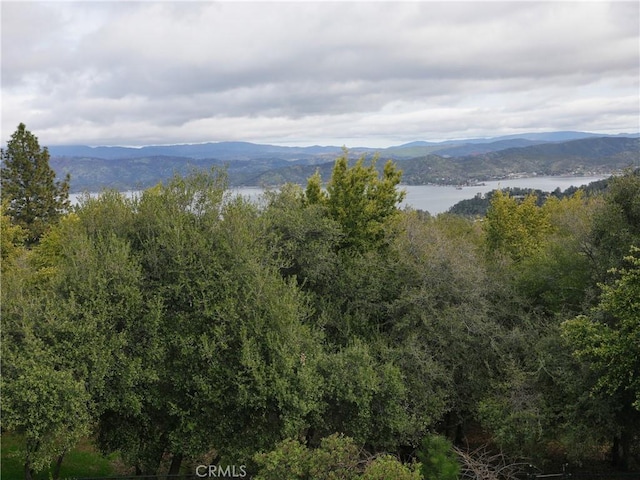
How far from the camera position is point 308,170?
18425 cm

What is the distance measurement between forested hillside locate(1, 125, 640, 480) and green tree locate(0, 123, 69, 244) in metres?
20.4

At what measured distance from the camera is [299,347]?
42.0ft

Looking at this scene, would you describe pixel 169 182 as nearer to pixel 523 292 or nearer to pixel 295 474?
pixel 295 474

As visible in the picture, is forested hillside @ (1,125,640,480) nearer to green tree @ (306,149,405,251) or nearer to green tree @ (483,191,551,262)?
green tree @ (306,149,405,251)

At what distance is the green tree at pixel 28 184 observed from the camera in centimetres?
3306

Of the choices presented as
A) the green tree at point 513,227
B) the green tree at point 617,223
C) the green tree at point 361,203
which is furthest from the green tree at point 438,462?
the green tree at point 513,227

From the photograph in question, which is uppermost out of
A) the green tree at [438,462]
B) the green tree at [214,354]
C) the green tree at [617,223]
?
the green tree at [617,223]

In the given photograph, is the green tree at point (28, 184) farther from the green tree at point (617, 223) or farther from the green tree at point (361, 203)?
the green tree at point (617, 223)

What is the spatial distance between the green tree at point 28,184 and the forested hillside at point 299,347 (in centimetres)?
2041

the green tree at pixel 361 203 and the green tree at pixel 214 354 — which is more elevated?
the green tree at pixel 361 203

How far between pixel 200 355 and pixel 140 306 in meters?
2.10

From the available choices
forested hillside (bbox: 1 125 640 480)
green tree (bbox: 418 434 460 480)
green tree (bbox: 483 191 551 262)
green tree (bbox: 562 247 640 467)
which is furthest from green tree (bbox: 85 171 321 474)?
green tree (bbox: 483 191 551 262)

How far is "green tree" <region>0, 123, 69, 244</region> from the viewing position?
33.1m

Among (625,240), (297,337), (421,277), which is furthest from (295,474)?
(625,240)
